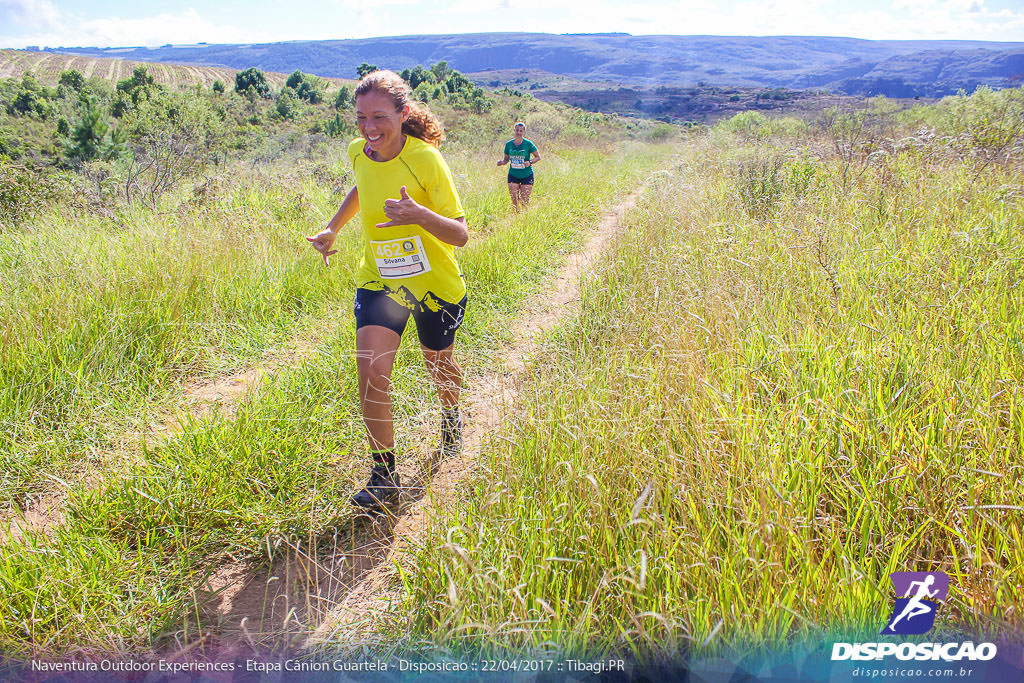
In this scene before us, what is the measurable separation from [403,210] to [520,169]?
6.94 meters

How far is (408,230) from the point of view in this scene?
8.55 ft

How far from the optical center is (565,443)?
212cm

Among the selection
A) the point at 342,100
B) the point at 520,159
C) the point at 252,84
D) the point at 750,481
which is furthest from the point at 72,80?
the point at 750,481

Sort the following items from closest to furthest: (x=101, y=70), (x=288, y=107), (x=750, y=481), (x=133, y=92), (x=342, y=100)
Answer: (x=750, y=481) < (x=342, y=100) < (x=133, y=92) < (x=288, y=107) < (x=101, y=70)

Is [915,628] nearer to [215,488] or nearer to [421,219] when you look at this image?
[421,219]

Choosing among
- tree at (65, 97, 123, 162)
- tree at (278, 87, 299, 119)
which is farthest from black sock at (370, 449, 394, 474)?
tree at (278, 87, 299, 119)

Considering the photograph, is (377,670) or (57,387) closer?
(377,670)

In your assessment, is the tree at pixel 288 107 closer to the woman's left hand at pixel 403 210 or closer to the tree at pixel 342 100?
the tree at pixel 342 100

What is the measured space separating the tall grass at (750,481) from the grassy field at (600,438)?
1 cm

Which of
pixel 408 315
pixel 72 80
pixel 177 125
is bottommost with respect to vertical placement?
pixel 408 315

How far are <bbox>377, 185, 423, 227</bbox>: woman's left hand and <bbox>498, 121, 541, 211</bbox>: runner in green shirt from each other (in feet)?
21.6

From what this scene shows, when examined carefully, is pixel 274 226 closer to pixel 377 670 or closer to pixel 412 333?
pixel 412 333

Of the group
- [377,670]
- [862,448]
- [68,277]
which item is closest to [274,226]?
[68,277]

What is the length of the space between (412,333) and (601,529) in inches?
95.2
